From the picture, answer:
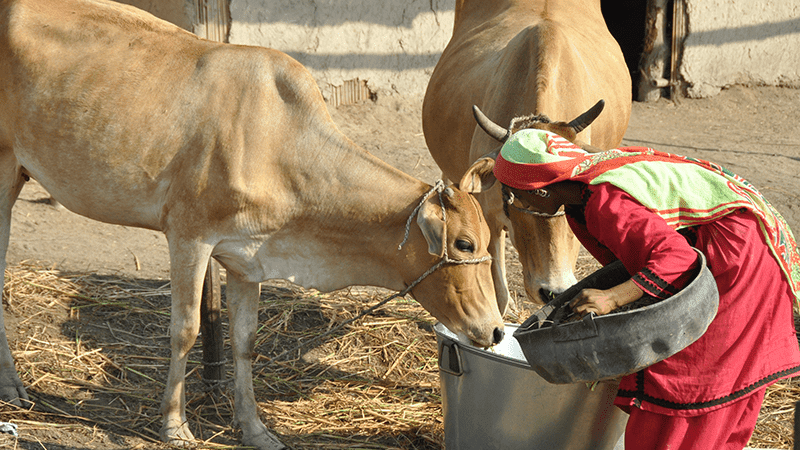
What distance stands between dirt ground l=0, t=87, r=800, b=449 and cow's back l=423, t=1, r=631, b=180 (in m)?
1.22

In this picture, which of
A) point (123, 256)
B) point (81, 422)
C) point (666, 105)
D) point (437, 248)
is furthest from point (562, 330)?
point (666, 105)

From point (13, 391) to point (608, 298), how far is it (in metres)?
2.71

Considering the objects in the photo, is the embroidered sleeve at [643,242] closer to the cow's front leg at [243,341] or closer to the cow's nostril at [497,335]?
the cow's nostril at [497,335]

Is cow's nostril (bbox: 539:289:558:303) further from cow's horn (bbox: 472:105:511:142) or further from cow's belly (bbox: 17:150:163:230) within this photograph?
cow's belly (bbox: 17:150:163:230)

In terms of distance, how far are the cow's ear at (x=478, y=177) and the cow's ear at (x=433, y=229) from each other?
0.18 meters

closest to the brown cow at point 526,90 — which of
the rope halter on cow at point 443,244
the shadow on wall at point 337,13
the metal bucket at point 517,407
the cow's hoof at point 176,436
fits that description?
the rope halter on cow at point 443,244

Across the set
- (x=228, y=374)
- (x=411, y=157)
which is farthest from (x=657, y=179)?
(x=411, y=157)

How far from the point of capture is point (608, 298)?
216 cm

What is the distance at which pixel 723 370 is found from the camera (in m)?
2.33

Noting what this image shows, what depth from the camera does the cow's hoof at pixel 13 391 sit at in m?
3.51

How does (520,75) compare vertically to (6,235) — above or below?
above

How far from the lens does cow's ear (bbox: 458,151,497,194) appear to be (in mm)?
3064

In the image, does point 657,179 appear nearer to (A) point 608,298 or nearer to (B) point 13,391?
(A) point 608,298

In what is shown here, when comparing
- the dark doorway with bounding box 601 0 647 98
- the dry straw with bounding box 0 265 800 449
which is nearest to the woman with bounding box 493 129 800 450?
the dry straw with bounding box 0 265 800 449
